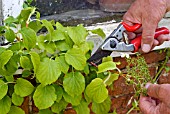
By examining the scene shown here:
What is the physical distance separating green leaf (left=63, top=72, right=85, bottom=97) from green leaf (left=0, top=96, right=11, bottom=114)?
0.17 meters

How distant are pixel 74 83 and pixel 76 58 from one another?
8 cm

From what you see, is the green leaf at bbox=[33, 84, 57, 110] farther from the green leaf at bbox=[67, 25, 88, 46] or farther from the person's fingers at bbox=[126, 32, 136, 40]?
the person's fingers at bbox=[126, 32, 136, 40]

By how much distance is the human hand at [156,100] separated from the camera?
1253mm

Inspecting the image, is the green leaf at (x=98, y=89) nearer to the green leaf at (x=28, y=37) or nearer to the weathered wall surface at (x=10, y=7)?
the green leaf at (x=28, y=37)

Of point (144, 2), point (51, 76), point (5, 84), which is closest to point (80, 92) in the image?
point (51, 76)

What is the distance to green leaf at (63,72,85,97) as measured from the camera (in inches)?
53.1

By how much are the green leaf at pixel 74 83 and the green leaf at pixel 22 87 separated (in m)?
0.11

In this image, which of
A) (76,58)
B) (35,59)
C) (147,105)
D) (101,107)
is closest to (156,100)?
(147,105)

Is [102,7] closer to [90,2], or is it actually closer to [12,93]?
[90,2]

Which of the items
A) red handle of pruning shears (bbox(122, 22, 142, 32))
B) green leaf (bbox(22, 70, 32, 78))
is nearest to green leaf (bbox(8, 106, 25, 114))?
green leaf (bbox(22, 70, 32, 78))

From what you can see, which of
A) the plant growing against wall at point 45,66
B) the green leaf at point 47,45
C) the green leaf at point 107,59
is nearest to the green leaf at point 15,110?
the plant growing against wall at point 45,66

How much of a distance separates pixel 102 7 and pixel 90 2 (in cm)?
6

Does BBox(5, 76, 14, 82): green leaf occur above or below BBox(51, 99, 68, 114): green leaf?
above

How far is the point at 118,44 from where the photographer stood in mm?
1457
